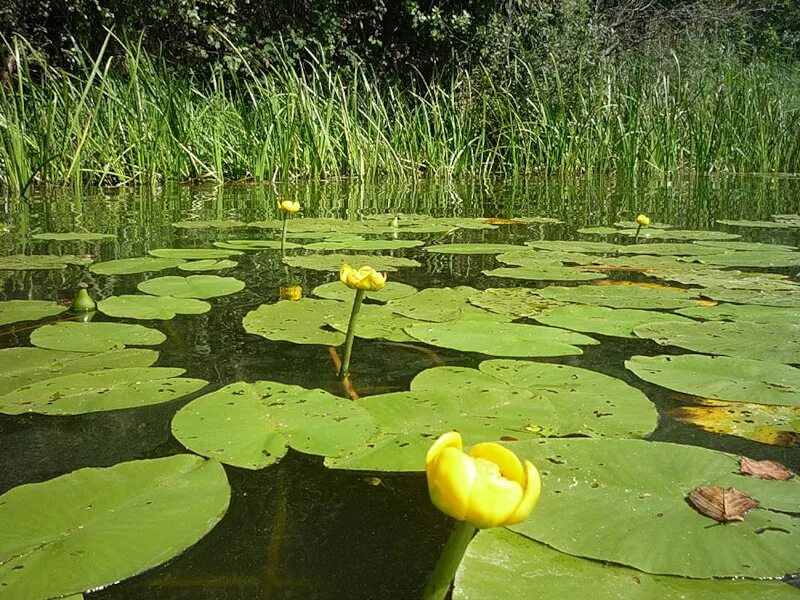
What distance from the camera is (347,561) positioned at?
1.73ft

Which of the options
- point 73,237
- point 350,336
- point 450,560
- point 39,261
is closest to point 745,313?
point 350,336

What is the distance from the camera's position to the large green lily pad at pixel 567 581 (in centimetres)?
47

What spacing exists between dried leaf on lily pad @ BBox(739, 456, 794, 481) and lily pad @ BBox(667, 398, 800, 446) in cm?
8

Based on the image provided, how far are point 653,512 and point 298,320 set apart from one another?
72 centimetres

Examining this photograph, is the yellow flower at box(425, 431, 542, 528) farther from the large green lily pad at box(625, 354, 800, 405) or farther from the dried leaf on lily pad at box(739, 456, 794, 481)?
the large green lily pad at box(625, 354, 800, 405)

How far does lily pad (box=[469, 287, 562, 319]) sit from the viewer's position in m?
1.24

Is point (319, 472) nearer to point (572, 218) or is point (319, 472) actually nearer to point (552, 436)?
point (552, 436)

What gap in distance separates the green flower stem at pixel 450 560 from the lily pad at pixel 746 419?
19.0 inches

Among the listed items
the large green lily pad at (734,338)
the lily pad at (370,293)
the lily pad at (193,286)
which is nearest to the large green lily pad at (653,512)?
the large green lily pad at (734,338)

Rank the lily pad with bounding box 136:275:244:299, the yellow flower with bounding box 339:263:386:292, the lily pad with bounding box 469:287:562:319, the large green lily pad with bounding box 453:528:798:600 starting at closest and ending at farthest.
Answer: the large green lily pad with bounding box 453:528:798:600 < the yellow flower with bounding box 339:263:386:292 < the lily pad with bounding box 469:287:562:319 < the lily pad with bounding box 136:275:244:299

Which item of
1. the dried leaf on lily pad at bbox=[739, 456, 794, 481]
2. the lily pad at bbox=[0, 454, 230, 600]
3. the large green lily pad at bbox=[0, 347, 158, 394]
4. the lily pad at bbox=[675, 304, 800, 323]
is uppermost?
the lily pad at bbox=[675, 304, 800, 323]

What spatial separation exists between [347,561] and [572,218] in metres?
2.41

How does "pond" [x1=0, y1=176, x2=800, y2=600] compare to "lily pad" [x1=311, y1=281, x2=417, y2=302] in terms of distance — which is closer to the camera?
"pond" [x1=0, y1=176, x2=800, y2=600]

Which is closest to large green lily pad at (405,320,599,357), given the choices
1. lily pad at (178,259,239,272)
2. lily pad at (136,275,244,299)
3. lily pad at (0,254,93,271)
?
lily pad at (136,275,244,299)
